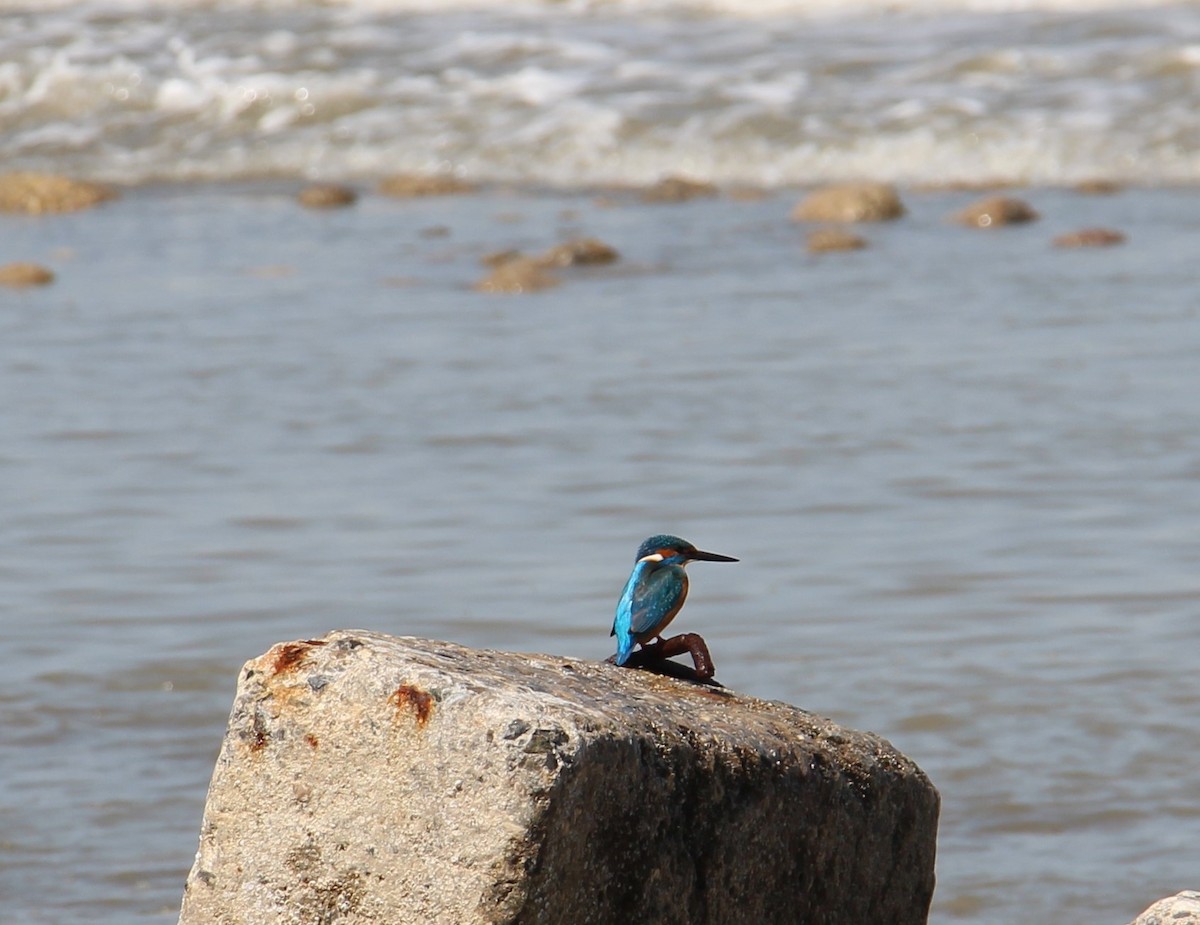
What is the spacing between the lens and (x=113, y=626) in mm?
5609

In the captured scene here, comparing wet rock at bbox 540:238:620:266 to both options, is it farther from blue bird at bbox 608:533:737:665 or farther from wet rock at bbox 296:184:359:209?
blue bird at bbox 608:533:737:665

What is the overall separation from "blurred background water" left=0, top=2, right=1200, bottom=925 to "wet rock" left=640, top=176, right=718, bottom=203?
33cm

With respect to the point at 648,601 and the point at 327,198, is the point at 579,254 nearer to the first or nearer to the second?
the point at 327,198

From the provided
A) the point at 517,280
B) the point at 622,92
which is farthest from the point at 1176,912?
the point at 622,92

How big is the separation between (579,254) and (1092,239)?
2655 millimetres

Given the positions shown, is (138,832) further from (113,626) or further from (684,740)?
(684,740)

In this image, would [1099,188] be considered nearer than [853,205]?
No

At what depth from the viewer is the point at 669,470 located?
6.86 m

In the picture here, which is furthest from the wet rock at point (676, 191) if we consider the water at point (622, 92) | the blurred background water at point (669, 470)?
the water at point (622, 92)

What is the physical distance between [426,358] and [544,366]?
58cm

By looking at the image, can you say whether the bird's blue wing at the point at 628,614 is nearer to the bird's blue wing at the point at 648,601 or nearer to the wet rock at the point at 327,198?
the bird's blue wing at the point at 648,601

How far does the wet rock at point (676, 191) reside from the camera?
42.9 feet

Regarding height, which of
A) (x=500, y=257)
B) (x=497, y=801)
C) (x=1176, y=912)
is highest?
(x=497, y=801)

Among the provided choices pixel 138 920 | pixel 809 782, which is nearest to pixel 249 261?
pixel 138 920
